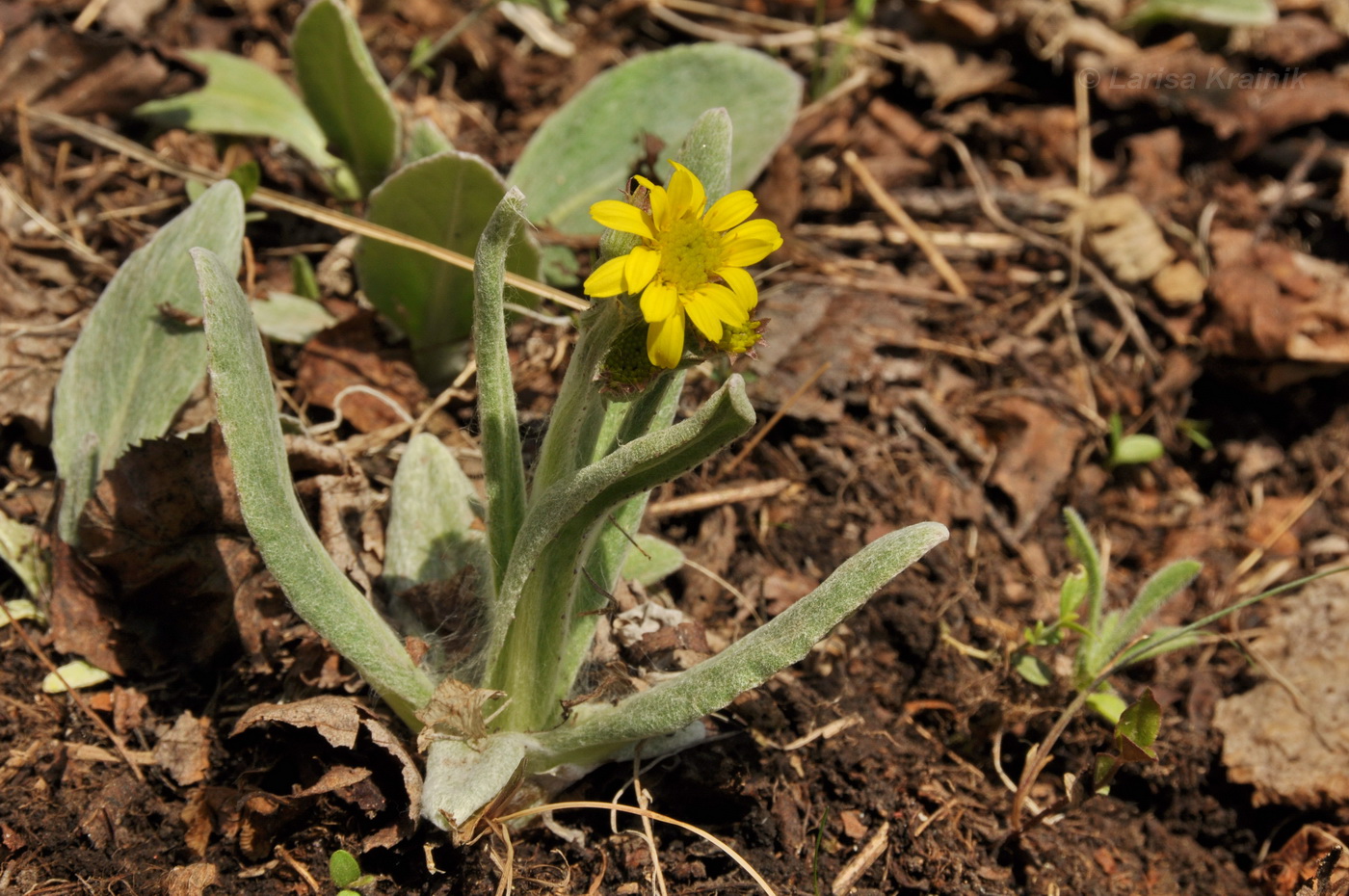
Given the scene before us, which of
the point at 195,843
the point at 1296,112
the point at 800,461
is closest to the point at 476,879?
the point at 195,843

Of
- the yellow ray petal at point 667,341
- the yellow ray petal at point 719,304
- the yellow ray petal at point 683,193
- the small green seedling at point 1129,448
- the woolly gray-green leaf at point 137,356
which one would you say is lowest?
the small green seedling at point 1129,448

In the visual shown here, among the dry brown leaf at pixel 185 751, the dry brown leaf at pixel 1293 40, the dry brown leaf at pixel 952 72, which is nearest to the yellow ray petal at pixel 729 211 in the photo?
the dry brown leaf at pixel 185 751

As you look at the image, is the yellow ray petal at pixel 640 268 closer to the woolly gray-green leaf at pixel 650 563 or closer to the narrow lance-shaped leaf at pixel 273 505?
the narrow lance-shaped leaf at pixel 273 505

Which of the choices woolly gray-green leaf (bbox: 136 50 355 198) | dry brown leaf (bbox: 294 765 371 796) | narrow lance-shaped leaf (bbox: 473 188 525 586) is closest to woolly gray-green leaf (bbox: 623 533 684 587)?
narrow lance-shaped leaf (bbox: 473 188 525 586)

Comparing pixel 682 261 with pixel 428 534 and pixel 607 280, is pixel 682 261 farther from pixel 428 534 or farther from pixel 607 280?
pixel 428 534

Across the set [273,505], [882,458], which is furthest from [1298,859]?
[273,505]

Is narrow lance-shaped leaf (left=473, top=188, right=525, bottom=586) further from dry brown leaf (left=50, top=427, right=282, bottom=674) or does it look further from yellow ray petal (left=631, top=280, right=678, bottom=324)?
dry brown leaf (left=50, top=427, right=282, bottom=674)
